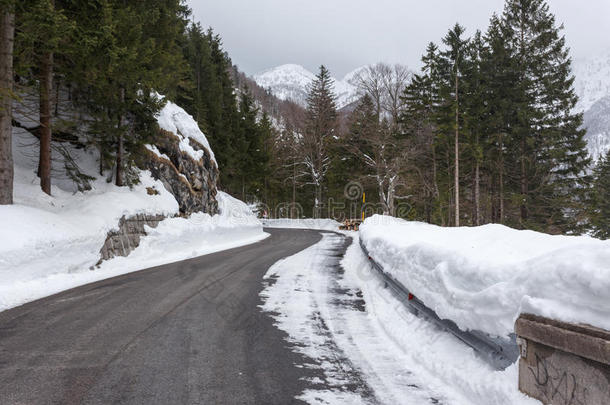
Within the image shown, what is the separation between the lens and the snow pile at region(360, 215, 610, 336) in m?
2.32

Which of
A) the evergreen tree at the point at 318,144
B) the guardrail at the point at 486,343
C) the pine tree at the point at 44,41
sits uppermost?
the evergreen tree at the point at 318,144

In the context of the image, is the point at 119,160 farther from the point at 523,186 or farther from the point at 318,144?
the point at 318,144

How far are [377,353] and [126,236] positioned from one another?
993 centimetres

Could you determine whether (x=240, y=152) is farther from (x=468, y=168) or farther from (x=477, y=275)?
(x=477, y=275)

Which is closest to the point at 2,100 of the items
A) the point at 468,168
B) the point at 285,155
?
the point at 468,168

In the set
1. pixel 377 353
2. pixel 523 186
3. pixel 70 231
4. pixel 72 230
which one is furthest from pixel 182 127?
pixel 523 186

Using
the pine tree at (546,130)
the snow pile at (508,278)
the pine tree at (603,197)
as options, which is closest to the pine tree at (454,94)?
the pine tree at (546,130)

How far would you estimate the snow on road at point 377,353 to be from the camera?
305 cm

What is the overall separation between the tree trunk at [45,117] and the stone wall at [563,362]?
39.3ft

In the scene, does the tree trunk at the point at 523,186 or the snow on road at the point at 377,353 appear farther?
the tree trunk at the point at 523,186

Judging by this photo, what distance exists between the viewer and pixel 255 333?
4660mm

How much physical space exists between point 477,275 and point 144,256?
36.2ft

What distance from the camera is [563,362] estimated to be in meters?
2.44

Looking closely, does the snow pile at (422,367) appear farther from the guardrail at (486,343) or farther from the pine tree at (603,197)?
the pine tree at (603,197)
